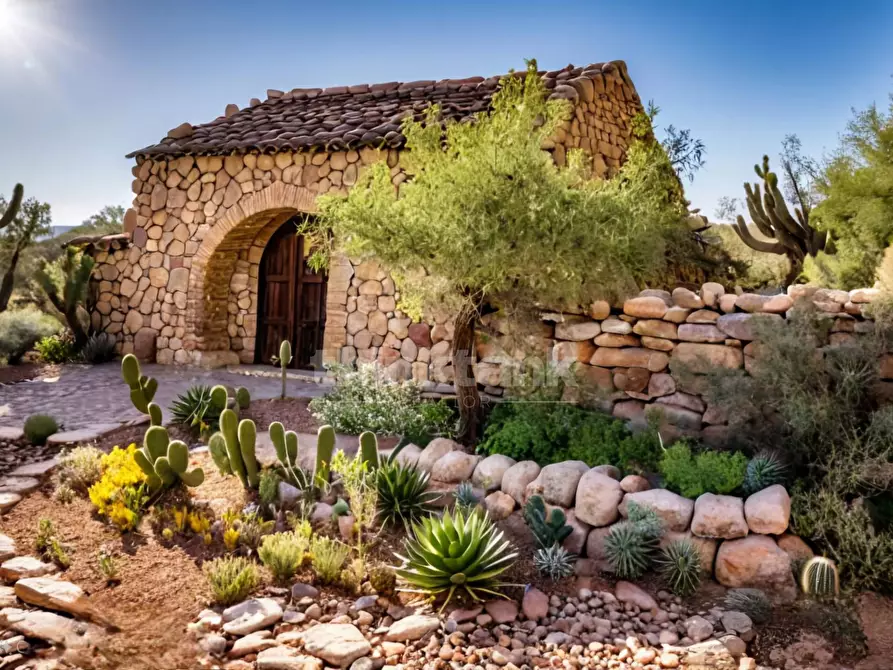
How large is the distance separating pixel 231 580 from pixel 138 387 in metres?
3.11

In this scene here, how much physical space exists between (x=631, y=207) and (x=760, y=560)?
9.20 feet

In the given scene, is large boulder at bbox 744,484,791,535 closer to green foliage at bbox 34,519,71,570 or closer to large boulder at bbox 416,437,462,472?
large boulder at bbox 416,437,462,472

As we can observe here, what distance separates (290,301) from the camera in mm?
10703

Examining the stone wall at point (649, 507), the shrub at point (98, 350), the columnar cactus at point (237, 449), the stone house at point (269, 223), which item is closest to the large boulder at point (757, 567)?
the stone wall at point (649, 507)

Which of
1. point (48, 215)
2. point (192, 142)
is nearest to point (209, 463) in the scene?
point (192, 142)

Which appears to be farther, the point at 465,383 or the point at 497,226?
the point at 465,383

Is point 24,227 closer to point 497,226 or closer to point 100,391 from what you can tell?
point 100,391

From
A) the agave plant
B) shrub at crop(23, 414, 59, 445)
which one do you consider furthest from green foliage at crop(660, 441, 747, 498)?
shrub at crop(23, 414, 59, 445)

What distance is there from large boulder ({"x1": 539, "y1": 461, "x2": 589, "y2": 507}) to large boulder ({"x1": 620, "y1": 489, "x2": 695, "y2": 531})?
391 millimetres

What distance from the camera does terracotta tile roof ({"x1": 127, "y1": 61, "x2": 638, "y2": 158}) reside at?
29.5 feet

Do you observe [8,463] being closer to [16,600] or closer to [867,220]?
[16,600]

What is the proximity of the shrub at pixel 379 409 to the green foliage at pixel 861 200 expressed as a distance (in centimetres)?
446

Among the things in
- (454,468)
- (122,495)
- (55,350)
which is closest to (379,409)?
(454,468)

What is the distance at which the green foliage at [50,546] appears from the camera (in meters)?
4.35
